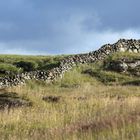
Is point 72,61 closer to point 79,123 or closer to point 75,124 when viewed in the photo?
point 79,123

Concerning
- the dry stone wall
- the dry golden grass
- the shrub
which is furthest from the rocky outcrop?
the dry golden grass

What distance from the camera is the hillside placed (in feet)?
44.3

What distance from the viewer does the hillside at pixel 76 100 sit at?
13.5m

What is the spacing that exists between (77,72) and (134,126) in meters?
40.5

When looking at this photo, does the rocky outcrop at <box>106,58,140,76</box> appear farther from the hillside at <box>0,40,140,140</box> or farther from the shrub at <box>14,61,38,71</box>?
the shrub at <box>14,61,38,71</box>

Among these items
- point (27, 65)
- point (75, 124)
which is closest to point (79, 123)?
point (75, 124)

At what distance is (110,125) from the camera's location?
1369 centimetres

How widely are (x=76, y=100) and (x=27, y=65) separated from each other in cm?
3902

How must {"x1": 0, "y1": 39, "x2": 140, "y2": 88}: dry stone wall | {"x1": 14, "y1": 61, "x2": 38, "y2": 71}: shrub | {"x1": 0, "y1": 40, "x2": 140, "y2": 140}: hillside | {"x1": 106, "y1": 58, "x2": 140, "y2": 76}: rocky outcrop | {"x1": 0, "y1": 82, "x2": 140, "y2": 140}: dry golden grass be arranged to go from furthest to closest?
{"x1": 14, "y1": 61, "x2": 38, "y2": 71}: shrub, {"x1": 106, "y1": 58, "x2": 140, "y2": 76}: rocky outcrop, {"x1": 0, "y1": 39, "x2": 140, "y2": 88}: dry stone wall, {"x1": 0, "y1": 40, "x2": 140, "y2": 140}: hillside, {"x1": 0, "y1": 82, "x2": 140, "y2": 140}: dry golden grass

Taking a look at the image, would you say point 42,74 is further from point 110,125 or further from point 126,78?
point 110,125

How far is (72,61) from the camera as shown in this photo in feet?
182

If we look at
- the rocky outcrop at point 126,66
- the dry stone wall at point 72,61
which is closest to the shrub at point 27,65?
the dry stone wall at point 72,61

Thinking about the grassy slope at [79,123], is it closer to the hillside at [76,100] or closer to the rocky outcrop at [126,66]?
the hillside at [76,100]

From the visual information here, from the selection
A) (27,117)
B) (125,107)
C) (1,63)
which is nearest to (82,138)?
(27,117)
